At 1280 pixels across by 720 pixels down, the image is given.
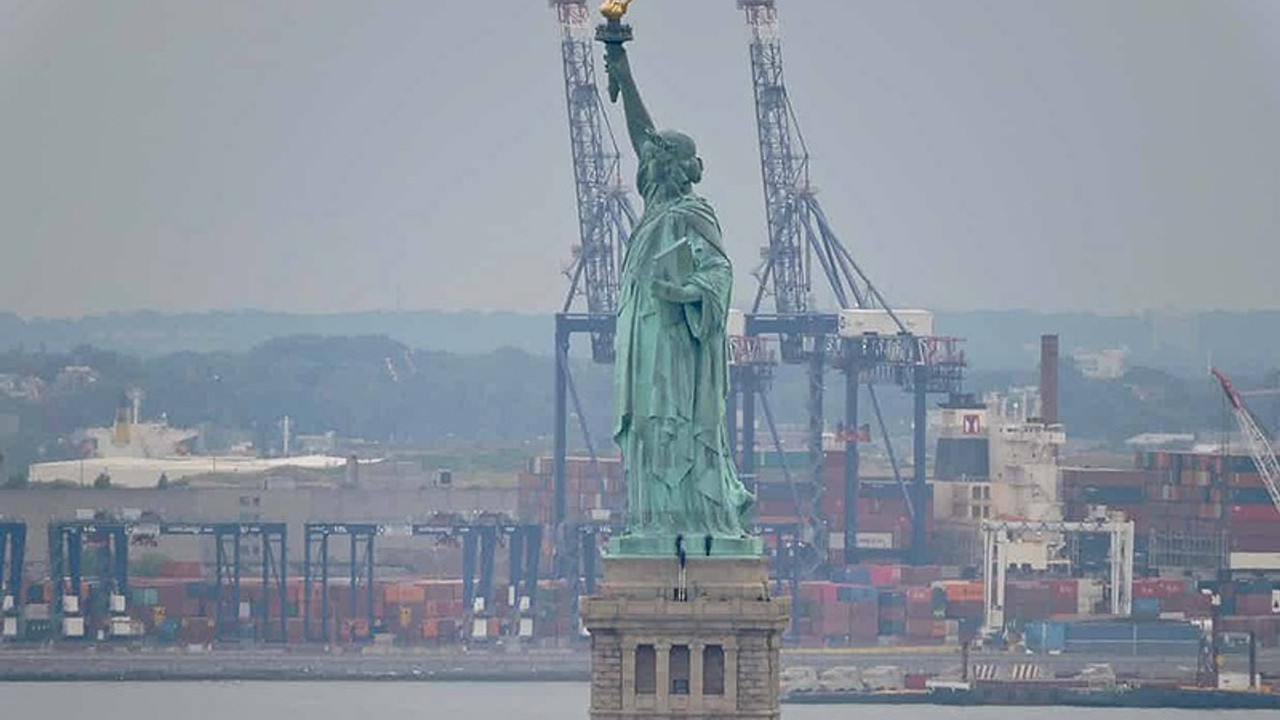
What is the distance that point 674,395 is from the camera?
129 ft

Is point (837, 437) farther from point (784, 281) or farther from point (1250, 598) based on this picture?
point (1250, 598)

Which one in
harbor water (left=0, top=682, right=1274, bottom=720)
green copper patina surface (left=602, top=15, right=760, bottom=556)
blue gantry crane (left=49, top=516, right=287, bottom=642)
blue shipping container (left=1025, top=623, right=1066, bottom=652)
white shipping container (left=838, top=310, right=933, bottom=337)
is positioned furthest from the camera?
white shipping container (left=838, top=310, right=933, bottom=337)

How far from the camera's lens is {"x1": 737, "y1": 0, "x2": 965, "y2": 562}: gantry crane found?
146 m

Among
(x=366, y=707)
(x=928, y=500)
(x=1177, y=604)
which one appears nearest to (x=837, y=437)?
(x=928, y=500)

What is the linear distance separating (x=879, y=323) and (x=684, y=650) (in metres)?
109

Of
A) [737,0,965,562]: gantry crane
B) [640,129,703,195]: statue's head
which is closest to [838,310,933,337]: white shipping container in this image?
[737,0,965,562]: gantry crane

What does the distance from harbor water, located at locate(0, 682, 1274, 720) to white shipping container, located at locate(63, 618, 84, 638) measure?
26.8 ft

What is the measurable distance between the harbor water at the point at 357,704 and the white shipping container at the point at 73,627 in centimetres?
818

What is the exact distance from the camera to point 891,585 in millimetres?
140000

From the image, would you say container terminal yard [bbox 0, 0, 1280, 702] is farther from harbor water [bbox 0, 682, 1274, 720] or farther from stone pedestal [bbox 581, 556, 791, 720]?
stone pedestal [bbox 581, 556, 791, 720]

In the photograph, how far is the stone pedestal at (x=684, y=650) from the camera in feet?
125

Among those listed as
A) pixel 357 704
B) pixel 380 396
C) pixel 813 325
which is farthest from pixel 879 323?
pixel 380 396

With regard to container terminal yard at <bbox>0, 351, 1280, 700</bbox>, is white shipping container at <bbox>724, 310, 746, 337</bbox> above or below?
above

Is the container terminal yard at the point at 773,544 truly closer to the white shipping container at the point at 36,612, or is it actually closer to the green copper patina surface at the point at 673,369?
the white shipping container at the point at 36,612
